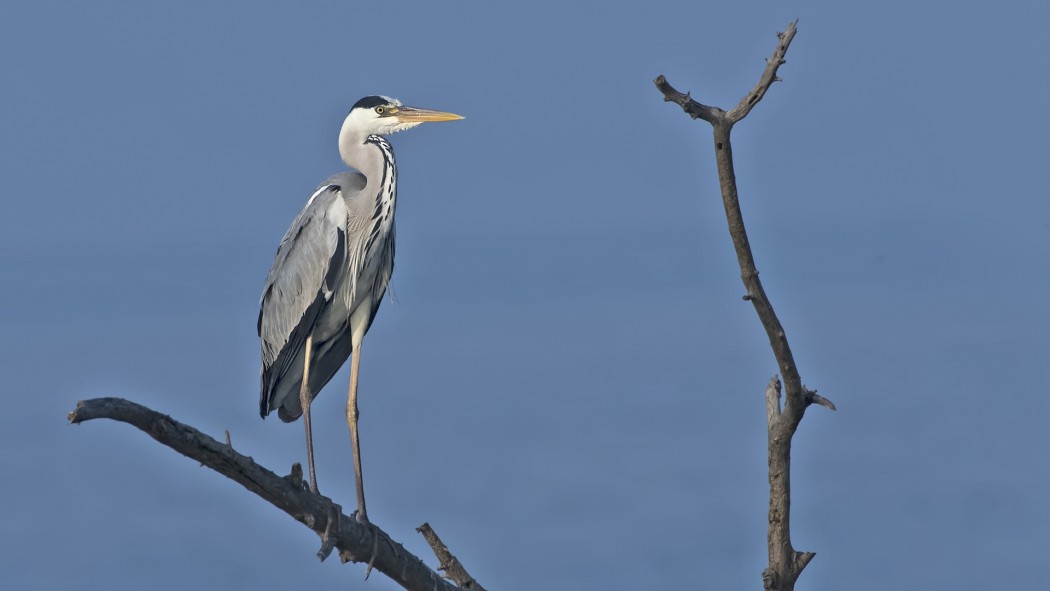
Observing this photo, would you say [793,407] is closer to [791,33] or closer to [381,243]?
[791,33]

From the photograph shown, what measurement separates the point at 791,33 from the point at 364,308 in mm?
3594

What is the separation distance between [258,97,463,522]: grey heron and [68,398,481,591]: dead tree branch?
1.25 metres

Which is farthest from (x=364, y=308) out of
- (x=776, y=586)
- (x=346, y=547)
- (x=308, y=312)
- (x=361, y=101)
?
(x=776, y=586)

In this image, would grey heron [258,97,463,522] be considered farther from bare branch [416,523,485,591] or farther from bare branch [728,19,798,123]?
bare branch [728,19,798,123]

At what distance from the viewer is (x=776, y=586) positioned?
526 centimetres

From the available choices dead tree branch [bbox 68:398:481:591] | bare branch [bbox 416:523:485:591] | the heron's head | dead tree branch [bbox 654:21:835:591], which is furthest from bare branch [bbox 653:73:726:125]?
the heron's head

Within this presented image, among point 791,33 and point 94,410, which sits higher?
point 791,33

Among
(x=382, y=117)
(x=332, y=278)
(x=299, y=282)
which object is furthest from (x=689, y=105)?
(x=382, y=117)

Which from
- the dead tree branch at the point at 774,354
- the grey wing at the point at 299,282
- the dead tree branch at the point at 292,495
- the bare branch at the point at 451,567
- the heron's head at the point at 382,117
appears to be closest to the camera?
the dead tree branch at the point at 292,495

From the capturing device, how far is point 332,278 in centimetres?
689

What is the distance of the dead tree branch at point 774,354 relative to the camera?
4211mm

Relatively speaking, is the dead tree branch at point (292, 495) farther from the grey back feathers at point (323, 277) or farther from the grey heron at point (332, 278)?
the grey back feathers at point (323, 277)

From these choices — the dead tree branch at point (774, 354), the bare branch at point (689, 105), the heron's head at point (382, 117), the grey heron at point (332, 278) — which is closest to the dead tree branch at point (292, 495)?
the grey heron at point (332, 278)

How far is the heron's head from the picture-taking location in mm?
7406
